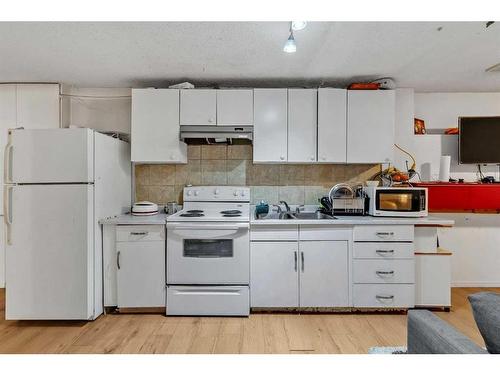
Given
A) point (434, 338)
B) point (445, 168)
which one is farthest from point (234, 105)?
point (434, 338)

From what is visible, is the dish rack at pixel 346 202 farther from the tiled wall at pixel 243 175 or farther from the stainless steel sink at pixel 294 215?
the tiled wall at pixel 243 175

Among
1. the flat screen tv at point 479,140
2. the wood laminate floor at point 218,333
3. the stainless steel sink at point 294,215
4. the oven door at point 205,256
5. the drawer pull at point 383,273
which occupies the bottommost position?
the wood laminate floor at point 218,333

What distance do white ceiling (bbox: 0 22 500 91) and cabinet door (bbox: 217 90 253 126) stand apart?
0.62ft

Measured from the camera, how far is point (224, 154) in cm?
326

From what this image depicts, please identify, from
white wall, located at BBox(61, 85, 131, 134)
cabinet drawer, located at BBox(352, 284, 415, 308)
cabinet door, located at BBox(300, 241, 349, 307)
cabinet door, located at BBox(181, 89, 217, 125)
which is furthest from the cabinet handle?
white wall, located at BBox(61, 85, 131, 134)

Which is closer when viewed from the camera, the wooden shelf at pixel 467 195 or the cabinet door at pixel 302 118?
the cabinet door at pixel 302 118

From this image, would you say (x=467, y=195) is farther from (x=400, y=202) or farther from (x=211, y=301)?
(x=211, y=301)

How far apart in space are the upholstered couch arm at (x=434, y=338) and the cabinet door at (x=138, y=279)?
210 cm

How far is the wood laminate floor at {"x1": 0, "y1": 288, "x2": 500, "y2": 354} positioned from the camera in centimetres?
210

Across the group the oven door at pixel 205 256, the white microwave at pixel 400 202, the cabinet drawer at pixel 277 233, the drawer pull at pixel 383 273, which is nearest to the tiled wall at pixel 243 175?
the white microwave at pixel 400 202

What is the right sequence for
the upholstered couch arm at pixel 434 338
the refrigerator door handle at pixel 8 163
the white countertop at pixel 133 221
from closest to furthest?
the upholstered couch arm at pixel 434 338 < the refrigerator door handle at pixel 8 163 < the white countertop at pixel 133 221

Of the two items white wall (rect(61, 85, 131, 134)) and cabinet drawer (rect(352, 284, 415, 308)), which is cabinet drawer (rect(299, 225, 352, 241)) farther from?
white wall (rect(61, 85, 131, 134))

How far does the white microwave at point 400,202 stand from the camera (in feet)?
8.93

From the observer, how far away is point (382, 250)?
2609 mm
